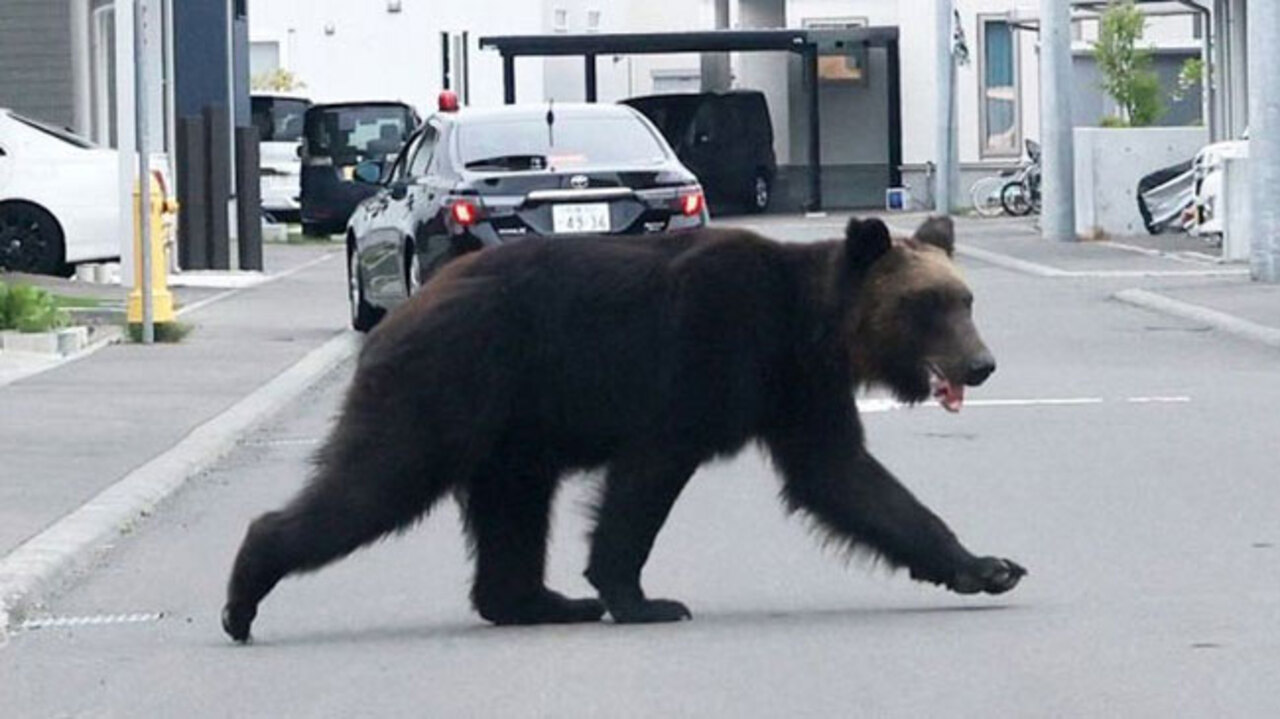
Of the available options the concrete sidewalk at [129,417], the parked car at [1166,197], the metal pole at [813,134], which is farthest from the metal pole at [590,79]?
the concrete sidewalk at [129,417]

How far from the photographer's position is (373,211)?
917 inches

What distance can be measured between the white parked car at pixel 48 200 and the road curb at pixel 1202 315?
8810 millimetres

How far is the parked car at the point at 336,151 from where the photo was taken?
4303cm

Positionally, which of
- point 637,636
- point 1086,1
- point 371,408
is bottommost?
point 637,636

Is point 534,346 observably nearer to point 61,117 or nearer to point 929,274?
point 929,274

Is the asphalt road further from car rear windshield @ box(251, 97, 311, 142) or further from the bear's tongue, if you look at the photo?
car rear windshield @ box(251, 97, 311, 142)

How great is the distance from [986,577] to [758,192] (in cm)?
4330

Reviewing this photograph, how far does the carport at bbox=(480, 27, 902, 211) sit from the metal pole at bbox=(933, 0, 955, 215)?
3.85 metres

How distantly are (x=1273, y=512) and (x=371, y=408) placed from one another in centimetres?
449

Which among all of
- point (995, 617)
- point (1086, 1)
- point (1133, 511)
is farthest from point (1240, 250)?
point (995, 617)

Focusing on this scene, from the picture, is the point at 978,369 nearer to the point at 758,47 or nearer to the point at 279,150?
the point at 279,150

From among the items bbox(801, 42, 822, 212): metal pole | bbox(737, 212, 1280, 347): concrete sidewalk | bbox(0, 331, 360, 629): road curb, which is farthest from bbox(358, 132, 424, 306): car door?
bbox(801, 42, 822, 212): metal pole

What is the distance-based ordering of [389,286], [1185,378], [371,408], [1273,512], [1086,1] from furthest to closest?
1. [1086,1]
2. [389,286]
3. [1185,378]
4. [1273,512]
5. [371,408]

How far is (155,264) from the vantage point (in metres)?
22.4
